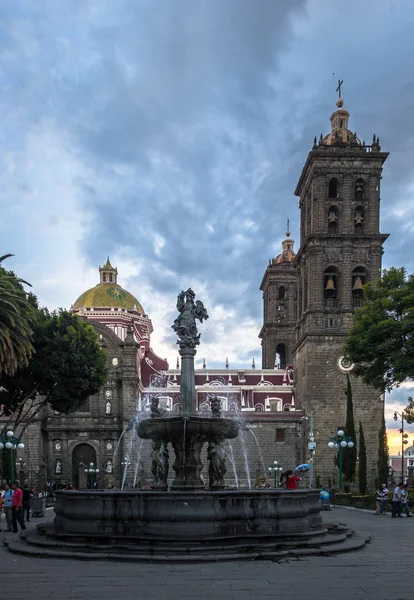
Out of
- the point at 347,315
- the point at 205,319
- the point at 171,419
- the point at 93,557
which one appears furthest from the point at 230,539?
the point at 347,315

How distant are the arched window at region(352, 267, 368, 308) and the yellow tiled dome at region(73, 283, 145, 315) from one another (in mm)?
23519

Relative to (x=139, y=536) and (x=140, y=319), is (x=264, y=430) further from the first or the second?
(x=139, y=536)

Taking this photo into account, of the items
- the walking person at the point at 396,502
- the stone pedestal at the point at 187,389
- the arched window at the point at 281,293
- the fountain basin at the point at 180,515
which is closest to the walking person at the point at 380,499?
the walking person at the point at 396,502

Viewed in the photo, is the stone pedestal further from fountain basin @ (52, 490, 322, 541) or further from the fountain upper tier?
fountain basin @ (52, 490, 322, 541)

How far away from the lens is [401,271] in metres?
30.8

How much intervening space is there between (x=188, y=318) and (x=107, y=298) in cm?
4621

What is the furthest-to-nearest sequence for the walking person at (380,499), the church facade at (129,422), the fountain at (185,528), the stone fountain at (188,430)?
the church facade at (129,422), the walking person at (380,499), the stone fountain at (188,430), the fountain at (185,528)

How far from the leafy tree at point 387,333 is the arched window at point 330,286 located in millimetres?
15083

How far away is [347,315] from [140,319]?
23128 mm

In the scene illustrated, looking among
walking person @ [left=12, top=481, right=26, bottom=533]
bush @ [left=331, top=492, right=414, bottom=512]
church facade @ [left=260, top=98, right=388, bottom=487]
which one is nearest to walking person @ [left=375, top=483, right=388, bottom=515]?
bush @ [left=331, top=492, right=414, bottom=512]

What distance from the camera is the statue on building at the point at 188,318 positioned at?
17.0 meters

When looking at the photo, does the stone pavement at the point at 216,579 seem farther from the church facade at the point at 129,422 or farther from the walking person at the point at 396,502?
the church facade at the point at 129,422

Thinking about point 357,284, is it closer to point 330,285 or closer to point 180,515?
point 330,285

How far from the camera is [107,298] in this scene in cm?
6266
